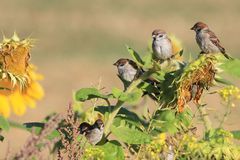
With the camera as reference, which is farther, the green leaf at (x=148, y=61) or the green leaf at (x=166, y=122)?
the green leaf at (x=148, y=61)

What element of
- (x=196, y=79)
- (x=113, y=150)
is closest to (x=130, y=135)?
(x=113, y=150)

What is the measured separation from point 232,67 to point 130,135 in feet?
1.60

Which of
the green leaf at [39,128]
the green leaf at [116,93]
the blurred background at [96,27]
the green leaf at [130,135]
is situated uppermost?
the blurred background at [96,27]

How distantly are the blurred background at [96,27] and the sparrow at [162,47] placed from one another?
13164mm

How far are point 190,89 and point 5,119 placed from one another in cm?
77

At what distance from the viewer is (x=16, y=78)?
431 centimetres

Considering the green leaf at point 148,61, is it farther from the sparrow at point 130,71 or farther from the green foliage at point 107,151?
the green foliage at point 107,151

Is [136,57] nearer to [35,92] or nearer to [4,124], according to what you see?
[35,92]

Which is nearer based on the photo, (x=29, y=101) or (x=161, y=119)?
(x=161, y=119)

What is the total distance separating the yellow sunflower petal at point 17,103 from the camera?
4387mm

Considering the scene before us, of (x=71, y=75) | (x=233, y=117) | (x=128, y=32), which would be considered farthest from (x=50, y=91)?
(x=233, y=117)

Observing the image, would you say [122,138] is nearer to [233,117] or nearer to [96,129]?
[96,129]

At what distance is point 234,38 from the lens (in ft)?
83.7

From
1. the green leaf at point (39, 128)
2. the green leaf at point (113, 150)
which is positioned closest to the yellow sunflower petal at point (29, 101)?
the green leaf at point (39, 128)
